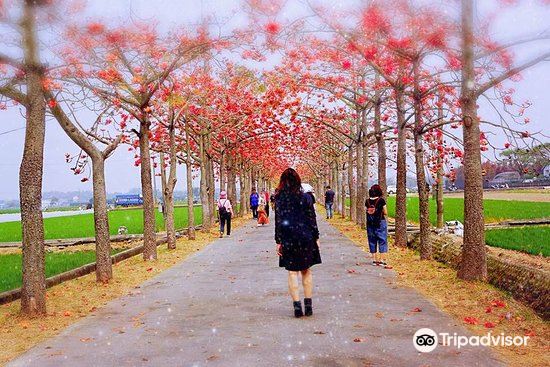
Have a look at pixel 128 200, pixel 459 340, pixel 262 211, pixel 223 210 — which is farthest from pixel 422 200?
pixel 128 200

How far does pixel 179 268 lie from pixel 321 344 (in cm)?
838

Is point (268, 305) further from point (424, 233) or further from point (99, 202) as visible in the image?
point (424, 233)

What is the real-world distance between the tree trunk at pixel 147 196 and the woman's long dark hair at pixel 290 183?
871cm

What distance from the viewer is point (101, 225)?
12430mm

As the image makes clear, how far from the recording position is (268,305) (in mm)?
8750

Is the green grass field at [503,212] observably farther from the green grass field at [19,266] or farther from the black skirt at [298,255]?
the black skirt at [298,255]

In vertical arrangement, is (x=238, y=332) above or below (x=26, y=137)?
below

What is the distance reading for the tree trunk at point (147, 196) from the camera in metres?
16.1

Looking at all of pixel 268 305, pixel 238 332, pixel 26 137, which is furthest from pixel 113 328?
pixel 26 137

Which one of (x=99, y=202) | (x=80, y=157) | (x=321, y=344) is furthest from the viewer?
(x=80, y=157)

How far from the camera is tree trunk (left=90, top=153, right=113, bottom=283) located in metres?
12.2

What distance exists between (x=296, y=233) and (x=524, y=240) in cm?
1087

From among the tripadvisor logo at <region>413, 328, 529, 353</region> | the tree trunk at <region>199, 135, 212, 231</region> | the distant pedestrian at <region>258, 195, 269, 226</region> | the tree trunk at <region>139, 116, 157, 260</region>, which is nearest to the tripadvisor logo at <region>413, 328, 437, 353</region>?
the tripadvisor logo at <region>413, 328, 529, 353</region>

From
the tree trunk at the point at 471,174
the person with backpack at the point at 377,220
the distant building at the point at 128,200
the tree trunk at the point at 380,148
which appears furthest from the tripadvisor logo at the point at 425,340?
the distant building at the point at 128,200
